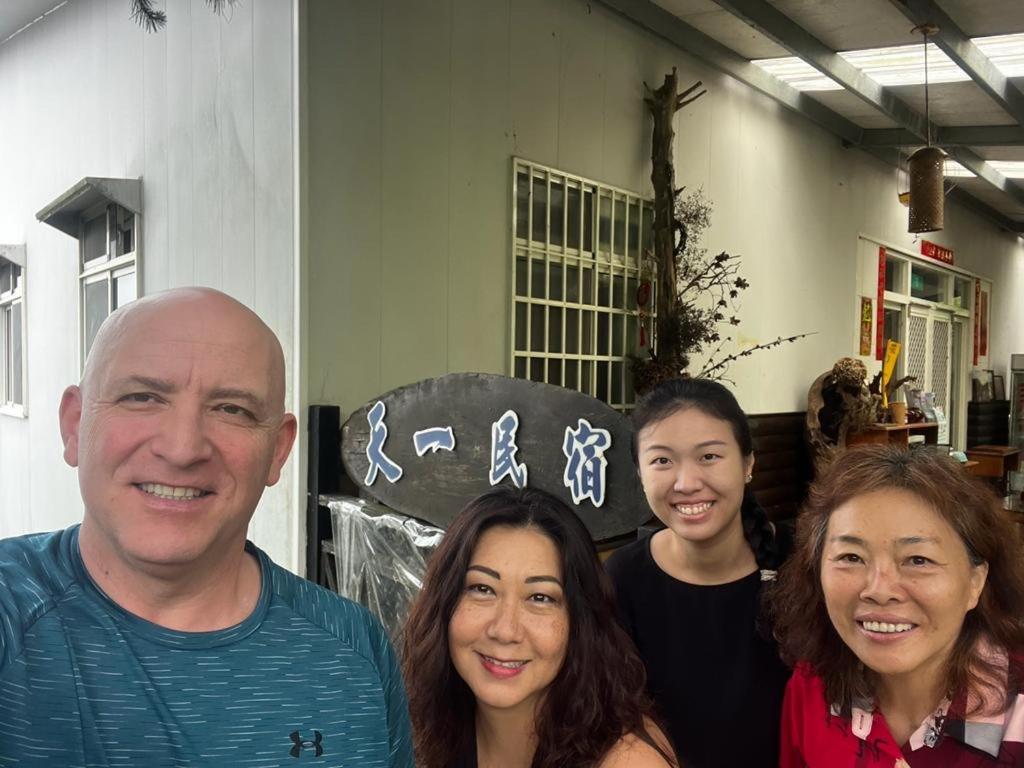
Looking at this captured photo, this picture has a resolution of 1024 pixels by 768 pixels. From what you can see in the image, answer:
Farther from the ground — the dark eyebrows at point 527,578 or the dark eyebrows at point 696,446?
the dark eyebrows at point 696,446

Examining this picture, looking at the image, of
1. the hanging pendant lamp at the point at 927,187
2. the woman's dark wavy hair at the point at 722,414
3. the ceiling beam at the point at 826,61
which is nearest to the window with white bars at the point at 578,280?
the ceiling beam at the point at 826,61

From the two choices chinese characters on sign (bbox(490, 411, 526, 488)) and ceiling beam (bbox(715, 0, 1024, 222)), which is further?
ceiling beam (bbox(715, 0, 1024, 222))

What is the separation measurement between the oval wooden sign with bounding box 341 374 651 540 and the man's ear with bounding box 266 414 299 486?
1.61 metres

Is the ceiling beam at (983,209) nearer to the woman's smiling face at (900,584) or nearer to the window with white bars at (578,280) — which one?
the window with white bars at (578,280)

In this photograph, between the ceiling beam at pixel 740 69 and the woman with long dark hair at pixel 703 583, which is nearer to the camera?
the woman with long dark hair at pixel 703 583

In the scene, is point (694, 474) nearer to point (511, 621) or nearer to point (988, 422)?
point (511, 621)

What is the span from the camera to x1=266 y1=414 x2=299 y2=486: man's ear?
1.05 meters

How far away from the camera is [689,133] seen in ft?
17.0

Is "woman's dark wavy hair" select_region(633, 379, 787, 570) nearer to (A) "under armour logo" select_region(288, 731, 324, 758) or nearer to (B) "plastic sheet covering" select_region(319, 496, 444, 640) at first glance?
(A) "under armour logo" select_region(288, 731, 324, 758)

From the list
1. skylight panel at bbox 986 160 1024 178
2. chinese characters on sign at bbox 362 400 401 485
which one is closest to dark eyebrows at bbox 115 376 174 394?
chinese characters on sign at bbox 362 400 401 485

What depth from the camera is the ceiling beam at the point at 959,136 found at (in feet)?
21.5

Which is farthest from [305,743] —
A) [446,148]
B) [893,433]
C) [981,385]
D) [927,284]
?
[981,385]

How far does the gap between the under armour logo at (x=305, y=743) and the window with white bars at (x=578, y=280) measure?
9.86 feet

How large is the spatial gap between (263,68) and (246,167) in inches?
16.3
